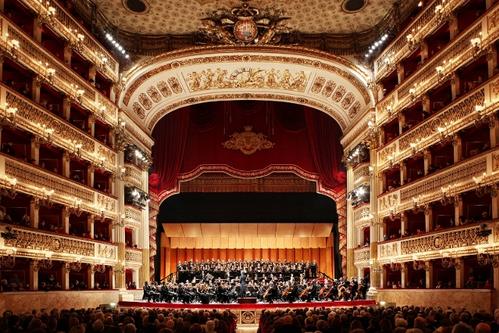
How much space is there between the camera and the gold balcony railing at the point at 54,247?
53.3ft

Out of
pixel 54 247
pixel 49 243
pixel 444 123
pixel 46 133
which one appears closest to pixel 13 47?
pixel 46 133

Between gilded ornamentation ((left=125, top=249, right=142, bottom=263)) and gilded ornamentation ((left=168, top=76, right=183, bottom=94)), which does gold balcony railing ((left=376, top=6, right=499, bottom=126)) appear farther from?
gilded ornamentation ((left=125, top=249, right=142, bottom=263))

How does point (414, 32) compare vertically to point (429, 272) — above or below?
above

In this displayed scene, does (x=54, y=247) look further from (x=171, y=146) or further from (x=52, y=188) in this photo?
(x=171, y=146)

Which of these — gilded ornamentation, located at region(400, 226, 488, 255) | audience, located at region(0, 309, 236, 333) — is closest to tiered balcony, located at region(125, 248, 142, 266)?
gilded ornamentation, located at region(400, 226, 488, 255)

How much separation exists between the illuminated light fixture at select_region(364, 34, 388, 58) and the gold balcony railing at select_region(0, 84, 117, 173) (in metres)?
10.4

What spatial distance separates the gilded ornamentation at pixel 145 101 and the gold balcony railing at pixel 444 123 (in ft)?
32.8

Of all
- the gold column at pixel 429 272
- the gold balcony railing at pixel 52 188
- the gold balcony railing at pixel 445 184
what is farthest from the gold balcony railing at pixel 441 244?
the gold balcony railing at pixel 52 188

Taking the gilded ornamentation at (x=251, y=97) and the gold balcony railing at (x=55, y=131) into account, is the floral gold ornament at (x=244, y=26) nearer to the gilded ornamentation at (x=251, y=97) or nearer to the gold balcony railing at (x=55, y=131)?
the gilded ornamentation at (x=251, y=97)

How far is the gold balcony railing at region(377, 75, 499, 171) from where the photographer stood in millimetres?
16031

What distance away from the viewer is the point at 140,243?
26.2 meters

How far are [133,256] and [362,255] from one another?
359 inches

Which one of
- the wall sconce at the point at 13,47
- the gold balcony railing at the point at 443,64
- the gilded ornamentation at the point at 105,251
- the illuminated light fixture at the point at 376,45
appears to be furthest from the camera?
the illuminated light fixture at the point at 376,45

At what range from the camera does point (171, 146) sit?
3011 cm
